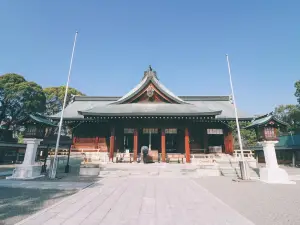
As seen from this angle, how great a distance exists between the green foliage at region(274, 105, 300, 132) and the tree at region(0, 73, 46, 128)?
185ft

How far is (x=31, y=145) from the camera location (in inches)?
488

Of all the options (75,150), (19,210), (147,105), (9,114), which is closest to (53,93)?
(9,114)

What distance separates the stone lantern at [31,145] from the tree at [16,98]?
2882cm

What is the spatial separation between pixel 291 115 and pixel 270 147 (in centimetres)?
3707

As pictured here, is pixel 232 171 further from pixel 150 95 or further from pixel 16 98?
pixel 16 98

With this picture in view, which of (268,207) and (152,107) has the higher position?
(152,107)

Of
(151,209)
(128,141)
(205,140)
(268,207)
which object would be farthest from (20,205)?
(205,140)

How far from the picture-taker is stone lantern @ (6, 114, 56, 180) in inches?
453

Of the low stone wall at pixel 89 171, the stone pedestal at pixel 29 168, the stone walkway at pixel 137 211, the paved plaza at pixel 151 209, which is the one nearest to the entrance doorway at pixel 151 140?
the low stone wall at pixel 89 171

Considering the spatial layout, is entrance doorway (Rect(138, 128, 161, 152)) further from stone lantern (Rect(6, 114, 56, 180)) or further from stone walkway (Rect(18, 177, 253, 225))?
stone walkway (Rect(18, 177, 253, 225))

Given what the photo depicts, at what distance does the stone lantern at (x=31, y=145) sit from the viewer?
11.5 meters

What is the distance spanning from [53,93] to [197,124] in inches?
1706

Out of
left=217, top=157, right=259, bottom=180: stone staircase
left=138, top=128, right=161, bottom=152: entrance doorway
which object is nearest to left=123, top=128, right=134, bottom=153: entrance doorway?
left=138, top=128, right=161, bottom=152: entrance doorway

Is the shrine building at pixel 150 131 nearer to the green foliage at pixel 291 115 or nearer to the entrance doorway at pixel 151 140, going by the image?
the entrance doorway at pixel 151 140
